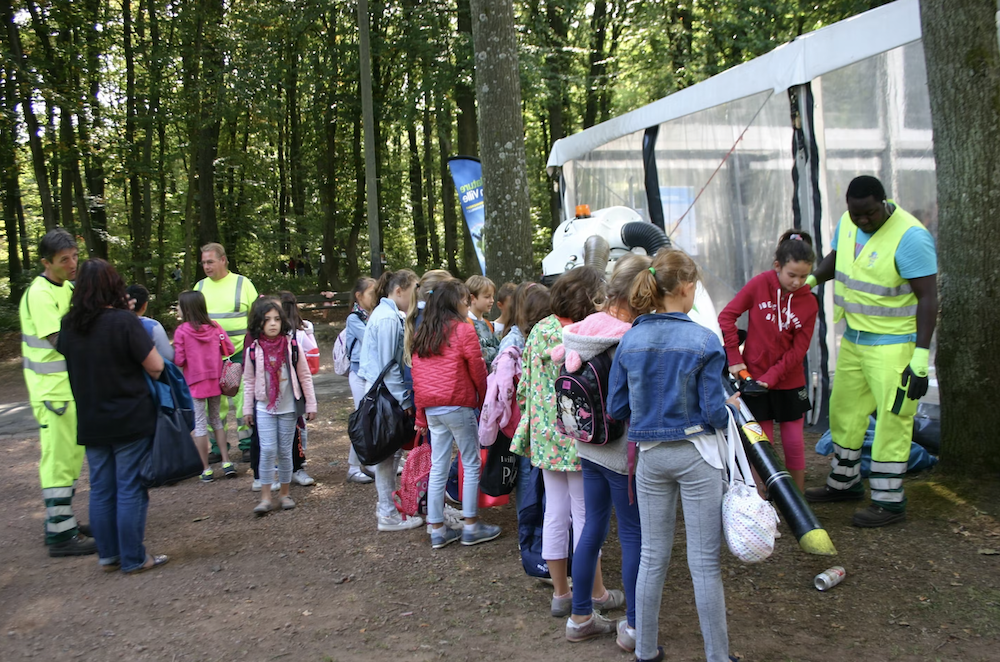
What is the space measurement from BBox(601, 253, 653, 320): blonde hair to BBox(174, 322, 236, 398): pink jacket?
4.25 m

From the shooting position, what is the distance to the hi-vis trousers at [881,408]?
4457 mm

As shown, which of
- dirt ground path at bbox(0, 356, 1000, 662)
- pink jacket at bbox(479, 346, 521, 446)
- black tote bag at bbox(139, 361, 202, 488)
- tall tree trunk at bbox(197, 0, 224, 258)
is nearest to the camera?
dirt ground path at bbox(0, 356, 1000, 662)

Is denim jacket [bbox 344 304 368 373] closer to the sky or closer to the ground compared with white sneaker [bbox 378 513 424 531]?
closer to the sky

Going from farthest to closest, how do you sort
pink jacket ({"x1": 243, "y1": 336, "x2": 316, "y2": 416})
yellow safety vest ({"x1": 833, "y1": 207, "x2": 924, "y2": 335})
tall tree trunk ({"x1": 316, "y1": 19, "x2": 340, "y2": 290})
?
1. tall tree trunk ({"x1": 316, "y1": 19, "x2": 340, "y2": 290})
2. pink jacket ({"x1": 243, "y1": 336, "x2": 316, "y2": 416})
3. yellow safety vest ({"x1": 833, "y1": 207, "x2": 924, "y2": 335})

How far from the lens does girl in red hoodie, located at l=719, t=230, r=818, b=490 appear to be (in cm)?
464

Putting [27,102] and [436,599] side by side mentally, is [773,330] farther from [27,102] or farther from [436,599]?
[27,102]

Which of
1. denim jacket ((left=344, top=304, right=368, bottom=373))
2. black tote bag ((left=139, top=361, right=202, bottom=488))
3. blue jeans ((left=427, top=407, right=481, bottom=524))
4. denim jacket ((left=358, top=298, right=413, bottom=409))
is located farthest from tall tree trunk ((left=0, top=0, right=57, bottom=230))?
blue jeans ((left=427, top=407, right=481, bottom=524))

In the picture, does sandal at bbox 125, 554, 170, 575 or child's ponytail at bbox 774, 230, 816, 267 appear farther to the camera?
sandal at bbox 125, 554, 170, 575

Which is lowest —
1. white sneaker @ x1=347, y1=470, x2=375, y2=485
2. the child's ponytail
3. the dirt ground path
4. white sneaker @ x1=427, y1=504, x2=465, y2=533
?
the dirt ground path

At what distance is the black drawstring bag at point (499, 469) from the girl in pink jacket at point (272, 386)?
168 centimetres

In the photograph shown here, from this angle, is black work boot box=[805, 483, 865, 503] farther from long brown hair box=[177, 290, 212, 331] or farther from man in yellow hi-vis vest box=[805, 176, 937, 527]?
long brown hair box=[177, 290, 212, 331]

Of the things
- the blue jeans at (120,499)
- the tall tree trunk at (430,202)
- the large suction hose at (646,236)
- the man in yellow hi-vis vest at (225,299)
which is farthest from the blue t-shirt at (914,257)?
the tall tree trunk at (430,202)

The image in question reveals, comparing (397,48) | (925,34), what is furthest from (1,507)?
(397,48)

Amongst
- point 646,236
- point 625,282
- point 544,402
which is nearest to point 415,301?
point 544,402
